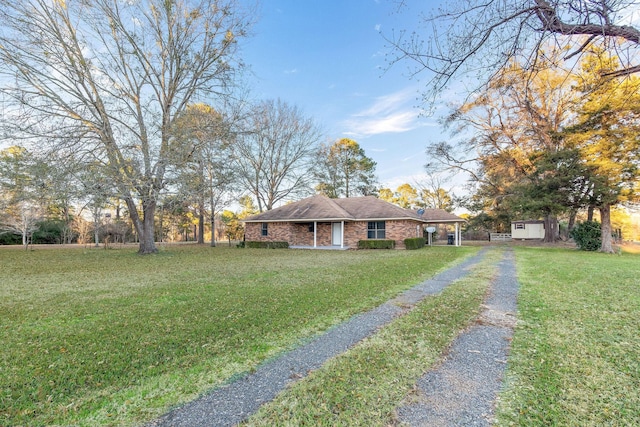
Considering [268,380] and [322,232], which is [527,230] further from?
[268,380]

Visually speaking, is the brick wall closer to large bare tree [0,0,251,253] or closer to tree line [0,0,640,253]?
tree line [0,0,640,253]

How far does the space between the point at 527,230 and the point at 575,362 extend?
3456cm

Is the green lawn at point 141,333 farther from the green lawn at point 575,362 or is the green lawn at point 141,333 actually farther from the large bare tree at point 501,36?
the large bare tree at point 501,36

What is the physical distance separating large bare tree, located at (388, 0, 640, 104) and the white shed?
3358 centimetres

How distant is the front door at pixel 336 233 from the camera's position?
65.8ft

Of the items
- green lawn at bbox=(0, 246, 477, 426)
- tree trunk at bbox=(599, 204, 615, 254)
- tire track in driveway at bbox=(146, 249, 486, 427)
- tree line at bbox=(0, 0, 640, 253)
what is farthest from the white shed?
tire track in driveway at bbox=(146, 249, 486, 427)

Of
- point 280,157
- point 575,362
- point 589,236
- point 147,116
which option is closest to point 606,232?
point 589,236

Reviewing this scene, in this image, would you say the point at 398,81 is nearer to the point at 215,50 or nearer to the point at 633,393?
the point at 633,393

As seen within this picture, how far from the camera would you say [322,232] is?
20.4 m

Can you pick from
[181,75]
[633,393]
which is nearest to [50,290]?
[633,393]

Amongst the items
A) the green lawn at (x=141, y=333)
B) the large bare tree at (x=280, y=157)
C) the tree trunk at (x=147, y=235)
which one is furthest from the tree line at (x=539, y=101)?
the tree trunk at (x=147, y=235)

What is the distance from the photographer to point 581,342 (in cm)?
322

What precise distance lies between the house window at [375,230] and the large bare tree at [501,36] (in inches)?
631

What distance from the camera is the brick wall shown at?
18.8 m
